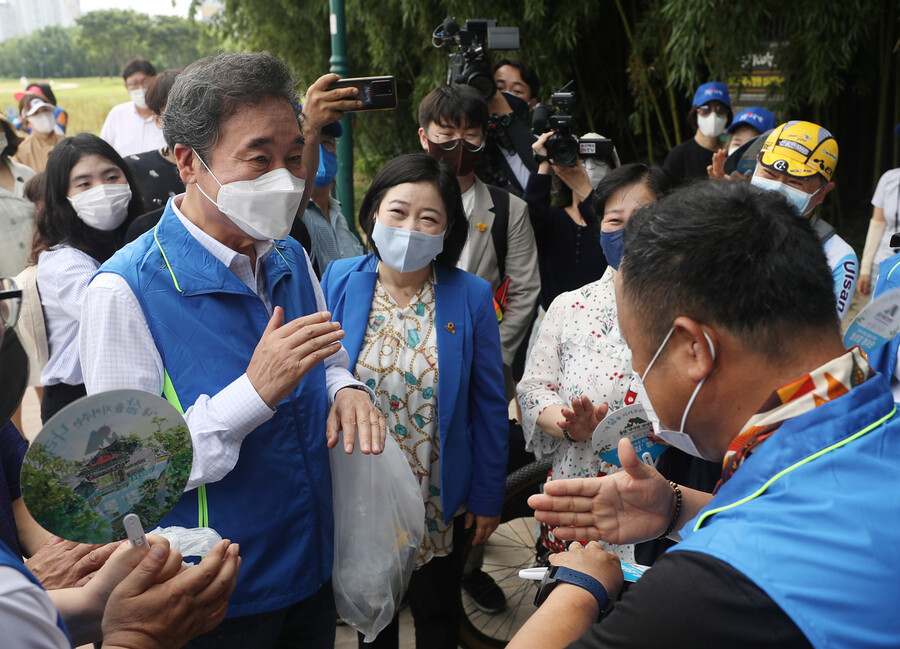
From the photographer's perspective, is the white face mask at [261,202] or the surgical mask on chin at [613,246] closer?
the white face mask at [261,202]

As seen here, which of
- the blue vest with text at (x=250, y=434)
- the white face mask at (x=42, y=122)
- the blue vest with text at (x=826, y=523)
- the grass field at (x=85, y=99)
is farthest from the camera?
the grass field at (x=85, y=99)

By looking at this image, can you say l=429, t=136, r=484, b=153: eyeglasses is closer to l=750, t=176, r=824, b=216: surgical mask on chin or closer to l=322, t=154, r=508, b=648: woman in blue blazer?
l=322, t=154, r=508, b=648: woman in blue blazer

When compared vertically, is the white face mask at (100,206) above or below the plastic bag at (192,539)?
above

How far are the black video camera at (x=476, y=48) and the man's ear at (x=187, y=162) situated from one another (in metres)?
2.14

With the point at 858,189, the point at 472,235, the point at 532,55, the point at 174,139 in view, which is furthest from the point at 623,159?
the point at 174,139

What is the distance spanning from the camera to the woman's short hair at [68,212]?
2910 mm

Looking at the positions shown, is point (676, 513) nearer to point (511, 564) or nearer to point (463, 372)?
point (463, 372)

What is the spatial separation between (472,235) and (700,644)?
2.38 m

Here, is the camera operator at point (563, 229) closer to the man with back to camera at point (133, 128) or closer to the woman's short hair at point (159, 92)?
the woman's short hair at point (159, 92)

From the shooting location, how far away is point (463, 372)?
7.52 ft

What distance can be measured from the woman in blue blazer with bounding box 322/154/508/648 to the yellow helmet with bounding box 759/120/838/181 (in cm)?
123

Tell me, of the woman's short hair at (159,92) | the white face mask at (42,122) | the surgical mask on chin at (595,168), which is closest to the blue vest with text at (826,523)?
the surgical mask on chin at (595,168)

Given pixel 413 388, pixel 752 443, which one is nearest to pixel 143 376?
pixel 413 388

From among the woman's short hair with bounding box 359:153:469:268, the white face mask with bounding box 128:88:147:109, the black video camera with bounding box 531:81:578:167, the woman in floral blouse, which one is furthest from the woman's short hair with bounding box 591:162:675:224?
the white face mask with bounding box 128:88:147:109
